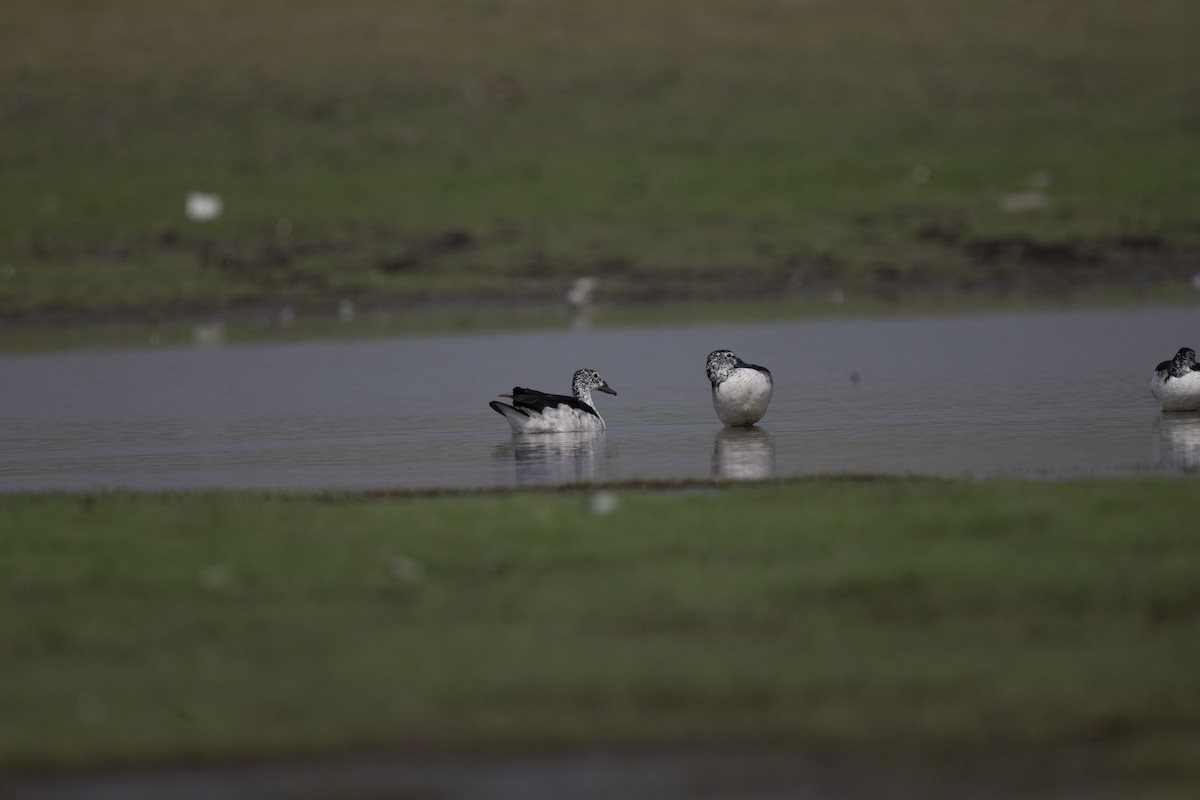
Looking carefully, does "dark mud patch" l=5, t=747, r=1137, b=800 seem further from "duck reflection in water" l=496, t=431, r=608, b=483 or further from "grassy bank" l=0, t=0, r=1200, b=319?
"grassy bank" l=0, t=0, r=1200, b=319

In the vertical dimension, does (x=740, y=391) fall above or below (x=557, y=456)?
above

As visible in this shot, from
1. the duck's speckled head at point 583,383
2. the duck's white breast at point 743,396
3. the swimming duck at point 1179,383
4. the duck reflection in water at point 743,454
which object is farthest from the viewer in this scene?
the duck's speckled head at point 583,383

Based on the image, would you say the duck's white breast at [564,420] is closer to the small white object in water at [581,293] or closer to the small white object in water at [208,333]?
the small white object in water at [208,333]

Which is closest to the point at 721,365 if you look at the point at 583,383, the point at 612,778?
the point at 583,383

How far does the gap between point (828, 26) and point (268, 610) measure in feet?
143

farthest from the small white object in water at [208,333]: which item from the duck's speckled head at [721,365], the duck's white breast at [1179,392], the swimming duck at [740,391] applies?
the duck's white breast at [1179,392]

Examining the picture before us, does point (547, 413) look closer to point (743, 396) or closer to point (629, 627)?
point (743, 396)

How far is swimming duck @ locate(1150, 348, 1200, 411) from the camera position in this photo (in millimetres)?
15219

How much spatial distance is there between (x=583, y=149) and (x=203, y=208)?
9276mm

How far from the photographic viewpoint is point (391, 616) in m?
8.41

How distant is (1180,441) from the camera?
45.4 feet

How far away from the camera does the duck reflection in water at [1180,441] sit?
12.6 m

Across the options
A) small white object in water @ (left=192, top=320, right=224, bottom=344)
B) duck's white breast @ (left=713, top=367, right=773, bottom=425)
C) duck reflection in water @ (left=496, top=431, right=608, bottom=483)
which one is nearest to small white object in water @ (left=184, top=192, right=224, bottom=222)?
small white object in water @ (left=192, top=320, right=224, bottom=344)

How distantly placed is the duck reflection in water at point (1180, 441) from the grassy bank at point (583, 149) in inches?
643
